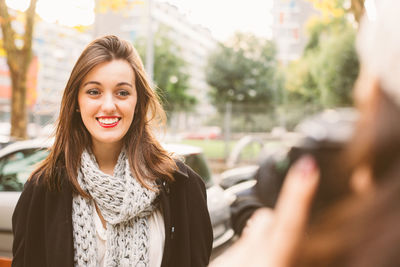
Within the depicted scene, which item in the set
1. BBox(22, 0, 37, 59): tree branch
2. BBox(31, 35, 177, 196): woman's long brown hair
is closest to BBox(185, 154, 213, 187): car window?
BBox(31, 35, 177, 196): woman's long brown hair

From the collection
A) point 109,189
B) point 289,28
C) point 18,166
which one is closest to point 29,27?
point 18,166

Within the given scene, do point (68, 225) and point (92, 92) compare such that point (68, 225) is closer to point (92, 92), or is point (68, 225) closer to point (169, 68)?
point (92, 92)

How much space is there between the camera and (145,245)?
6.71ft

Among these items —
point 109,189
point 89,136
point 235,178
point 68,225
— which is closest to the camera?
point 68,225

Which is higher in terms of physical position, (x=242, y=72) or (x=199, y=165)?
(x=242, y=72)

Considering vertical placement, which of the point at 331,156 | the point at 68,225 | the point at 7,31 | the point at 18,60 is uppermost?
the point at 7,31

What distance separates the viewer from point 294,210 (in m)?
0.53

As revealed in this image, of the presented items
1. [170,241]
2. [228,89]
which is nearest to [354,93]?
[170,241]

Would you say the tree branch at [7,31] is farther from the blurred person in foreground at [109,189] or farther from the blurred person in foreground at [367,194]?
the blurred person in foreground at [367,194]

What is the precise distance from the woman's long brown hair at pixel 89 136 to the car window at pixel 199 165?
240 centimetres

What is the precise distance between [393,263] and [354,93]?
0.21 metres

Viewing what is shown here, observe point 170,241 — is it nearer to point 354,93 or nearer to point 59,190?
point 59,190

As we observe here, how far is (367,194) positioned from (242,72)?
30.9 metres

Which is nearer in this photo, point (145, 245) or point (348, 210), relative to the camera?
point (348, 210)
